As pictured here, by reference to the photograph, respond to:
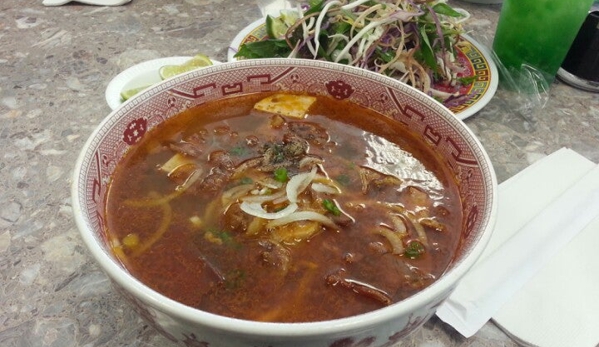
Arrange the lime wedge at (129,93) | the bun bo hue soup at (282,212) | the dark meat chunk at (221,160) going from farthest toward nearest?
the lime wedge at (129,93) < the dark meat chunk at (221,160) < the bun bo hue soup at (282,212)

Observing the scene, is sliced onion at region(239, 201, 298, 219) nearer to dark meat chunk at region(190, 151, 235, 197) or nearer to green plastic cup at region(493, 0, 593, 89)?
dark meat chunk at region(190, 151, 235, 197)

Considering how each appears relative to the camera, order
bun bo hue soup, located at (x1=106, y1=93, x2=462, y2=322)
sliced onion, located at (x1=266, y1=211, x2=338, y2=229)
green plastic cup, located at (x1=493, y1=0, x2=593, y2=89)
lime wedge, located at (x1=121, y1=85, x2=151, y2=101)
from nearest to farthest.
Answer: bun bo hue soup, located at (x1=106, y1=93, x2=462, y2=322) < sliced onion, located at (x1=266, y1=211, x2=338, y2=229) < lime wedge, located at (x1=121, y1=85, x2=151, y2=101) < green plastic cup, located at (x1=493, y1=0, x2=593, y2=89)

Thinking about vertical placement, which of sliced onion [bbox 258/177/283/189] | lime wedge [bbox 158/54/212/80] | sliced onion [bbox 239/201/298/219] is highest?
sliced onion [bbox 239/201/298/219]

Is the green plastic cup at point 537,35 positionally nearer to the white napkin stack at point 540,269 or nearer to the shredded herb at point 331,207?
the white napkin stack at point 540,269

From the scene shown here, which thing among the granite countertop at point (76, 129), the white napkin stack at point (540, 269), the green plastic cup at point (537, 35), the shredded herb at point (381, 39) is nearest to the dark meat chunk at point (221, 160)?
the granite countertop at point (76, 129)

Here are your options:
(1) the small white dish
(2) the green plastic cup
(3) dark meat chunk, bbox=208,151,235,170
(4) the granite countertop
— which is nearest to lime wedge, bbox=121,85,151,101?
(1) the small white dish

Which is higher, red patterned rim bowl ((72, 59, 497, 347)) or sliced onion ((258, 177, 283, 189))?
red patterned rim bowl ((72, 59, 497, 347))

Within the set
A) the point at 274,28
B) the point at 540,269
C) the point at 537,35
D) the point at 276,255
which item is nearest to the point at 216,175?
the point at 276,255

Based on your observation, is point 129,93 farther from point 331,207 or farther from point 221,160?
point 331,207
